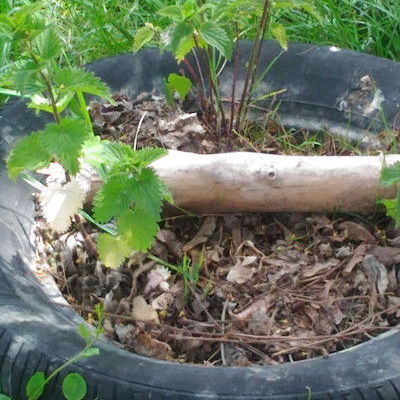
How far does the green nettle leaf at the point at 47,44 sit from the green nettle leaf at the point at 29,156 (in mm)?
200

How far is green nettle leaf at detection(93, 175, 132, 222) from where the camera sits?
1715 mm

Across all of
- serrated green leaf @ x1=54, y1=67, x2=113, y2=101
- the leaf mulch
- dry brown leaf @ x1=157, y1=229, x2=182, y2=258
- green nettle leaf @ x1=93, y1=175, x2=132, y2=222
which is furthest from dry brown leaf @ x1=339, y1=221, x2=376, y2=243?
serrated green leaf @ x1=54, y1=67, x2=113, y2=101

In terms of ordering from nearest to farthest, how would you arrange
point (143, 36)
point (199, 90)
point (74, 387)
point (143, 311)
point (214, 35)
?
point (74, 387) < point (143, 311) < point (214, 35) < point (143, 36) < point (199, 90)

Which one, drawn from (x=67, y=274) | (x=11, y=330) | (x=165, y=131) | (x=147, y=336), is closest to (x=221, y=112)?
(x=165, y=131)

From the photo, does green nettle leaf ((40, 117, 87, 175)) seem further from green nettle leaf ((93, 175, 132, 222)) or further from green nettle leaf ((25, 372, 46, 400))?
green nettle leaf ((25, 372, 46, 400))

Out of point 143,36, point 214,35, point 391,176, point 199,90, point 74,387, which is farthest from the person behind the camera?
point 199,90

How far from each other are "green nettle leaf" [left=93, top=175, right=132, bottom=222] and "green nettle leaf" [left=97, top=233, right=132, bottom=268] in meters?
0.15

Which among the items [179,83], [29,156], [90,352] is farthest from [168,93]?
[90,352]

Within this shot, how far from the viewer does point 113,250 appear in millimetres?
1870

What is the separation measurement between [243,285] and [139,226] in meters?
0.43

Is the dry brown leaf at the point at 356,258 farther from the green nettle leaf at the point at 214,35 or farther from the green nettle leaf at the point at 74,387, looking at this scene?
the green nettle leaf at the point at 74,387

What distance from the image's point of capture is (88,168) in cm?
215

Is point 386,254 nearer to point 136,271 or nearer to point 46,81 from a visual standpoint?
point 136,271

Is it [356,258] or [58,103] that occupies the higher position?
[58,103]
